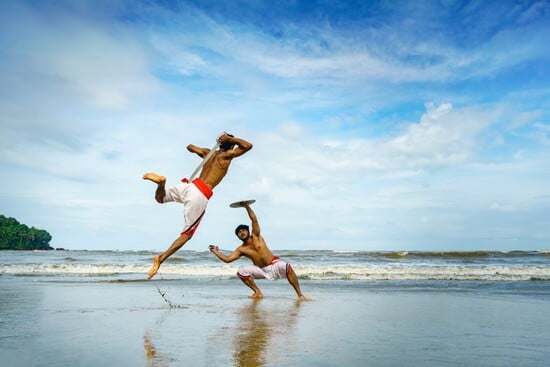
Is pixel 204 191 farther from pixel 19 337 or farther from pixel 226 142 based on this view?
pixel 19 337

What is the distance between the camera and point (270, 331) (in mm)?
5398

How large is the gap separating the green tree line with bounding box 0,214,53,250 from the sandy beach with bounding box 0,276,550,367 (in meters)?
95.1

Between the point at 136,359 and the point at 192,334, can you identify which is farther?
the point at 192,334

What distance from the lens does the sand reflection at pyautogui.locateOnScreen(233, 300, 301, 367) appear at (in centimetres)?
402

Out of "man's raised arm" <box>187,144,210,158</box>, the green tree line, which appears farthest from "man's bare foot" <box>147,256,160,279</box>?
the green tree line

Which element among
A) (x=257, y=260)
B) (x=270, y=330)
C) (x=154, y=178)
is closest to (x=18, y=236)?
(x=257, y=260)

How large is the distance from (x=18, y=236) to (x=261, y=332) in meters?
102

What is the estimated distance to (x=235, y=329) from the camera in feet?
18.2

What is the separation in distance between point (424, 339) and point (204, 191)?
3.48 m

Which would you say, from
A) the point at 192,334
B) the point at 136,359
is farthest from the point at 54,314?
the point at 136,359

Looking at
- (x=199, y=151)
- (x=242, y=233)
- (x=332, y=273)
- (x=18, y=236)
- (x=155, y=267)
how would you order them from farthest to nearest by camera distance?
1. (x=18, y=236)
2. (x=332, y=273)
3. (x=242, y=233)
4. (x=199, y=151)
5. (x=155, y=267)

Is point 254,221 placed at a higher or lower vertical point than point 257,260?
higher

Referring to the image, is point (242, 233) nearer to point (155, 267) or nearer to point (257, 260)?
point (257, 260)

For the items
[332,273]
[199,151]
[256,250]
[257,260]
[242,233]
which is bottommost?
[332,273]
